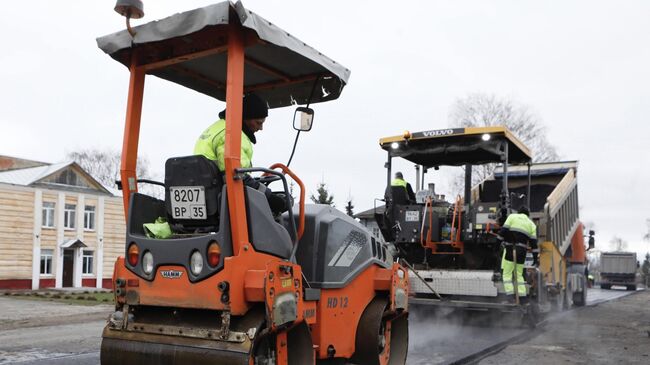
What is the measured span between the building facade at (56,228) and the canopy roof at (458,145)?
825 inches

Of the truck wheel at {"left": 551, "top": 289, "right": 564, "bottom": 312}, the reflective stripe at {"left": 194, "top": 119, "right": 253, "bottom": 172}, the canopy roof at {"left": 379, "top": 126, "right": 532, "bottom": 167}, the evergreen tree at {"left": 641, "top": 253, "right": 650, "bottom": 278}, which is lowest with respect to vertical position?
the evergreen tree at {"left": 641, "top": 253, "right": 650, "bottom": 278}

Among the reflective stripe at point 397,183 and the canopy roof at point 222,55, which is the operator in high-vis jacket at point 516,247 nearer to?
the reflective stripe at point 397,183

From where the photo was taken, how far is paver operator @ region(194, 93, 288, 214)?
3.91m

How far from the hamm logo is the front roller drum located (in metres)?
0.36

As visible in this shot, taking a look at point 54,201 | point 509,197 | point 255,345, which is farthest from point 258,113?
point 54,201

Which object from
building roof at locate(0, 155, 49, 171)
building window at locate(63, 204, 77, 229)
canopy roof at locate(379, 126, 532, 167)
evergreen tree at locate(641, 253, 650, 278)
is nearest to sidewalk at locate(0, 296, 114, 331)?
canopy roof at locate(379, 126, 532, 167)

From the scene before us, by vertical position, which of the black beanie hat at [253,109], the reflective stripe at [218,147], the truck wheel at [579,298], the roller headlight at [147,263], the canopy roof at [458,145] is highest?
the canopy roof at [458,145]

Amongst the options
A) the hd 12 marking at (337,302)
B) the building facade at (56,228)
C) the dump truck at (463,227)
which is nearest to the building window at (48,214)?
the building facade at (56,228)

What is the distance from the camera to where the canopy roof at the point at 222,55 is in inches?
146

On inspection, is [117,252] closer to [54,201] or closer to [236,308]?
[54,201]

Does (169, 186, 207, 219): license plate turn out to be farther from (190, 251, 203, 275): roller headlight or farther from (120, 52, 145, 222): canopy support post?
(120, 52, 145, 222): canopy support post

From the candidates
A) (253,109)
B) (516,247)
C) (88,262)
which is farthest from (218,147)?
(88,262)

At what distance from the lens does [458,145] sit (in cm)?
985

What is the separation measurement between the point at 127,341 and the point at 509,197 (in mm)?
7506
